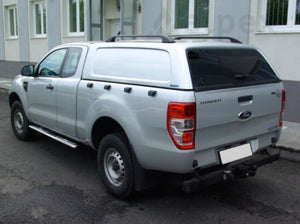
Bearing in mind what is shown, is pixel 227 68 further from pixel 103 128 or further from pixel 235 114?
pixel 103 128

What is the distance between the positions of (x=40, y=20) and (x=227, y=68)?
1347 centimetres

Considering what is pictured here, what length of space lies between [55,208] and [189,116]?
1.80 m

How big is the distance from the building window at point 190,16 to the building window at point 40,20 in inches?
297

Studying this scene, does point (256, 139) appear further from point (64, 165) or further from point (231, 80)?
point (64, 165)

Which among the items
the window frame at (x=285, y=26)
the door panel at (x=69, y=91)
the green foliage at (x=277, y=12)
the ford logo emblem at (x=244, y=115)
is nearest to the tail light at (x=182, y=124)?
the ford logo emblem at (x=244, y=115)

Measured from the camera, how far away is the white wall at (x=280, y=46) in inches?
284

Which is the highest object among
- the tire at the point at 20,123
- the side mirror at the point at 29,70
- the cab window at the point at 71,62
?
the cab window at the point at 71,62

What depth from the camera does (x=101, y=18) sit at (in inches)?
489

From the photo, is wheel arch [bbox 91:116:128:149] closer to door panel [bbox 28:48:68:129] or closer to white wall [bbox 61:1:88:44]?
door panel [bbox 28:48:68:129]

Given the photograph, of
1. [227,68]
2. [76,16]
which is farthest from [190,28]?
[227,68]

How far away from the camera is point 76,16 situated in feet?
43.9

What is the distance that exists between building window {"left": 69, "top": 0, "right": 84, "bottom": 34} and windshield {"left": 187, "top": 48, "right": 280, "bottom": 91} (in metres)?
10.4

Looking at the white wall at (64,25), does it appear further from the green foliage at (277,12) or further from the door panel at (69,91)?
the door panel at (69,91)

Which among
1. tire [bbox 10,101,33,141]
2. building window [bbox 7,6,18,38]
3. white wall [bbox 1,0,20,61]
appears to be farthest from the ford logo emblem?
building window [bbox 7,6,18,38]
